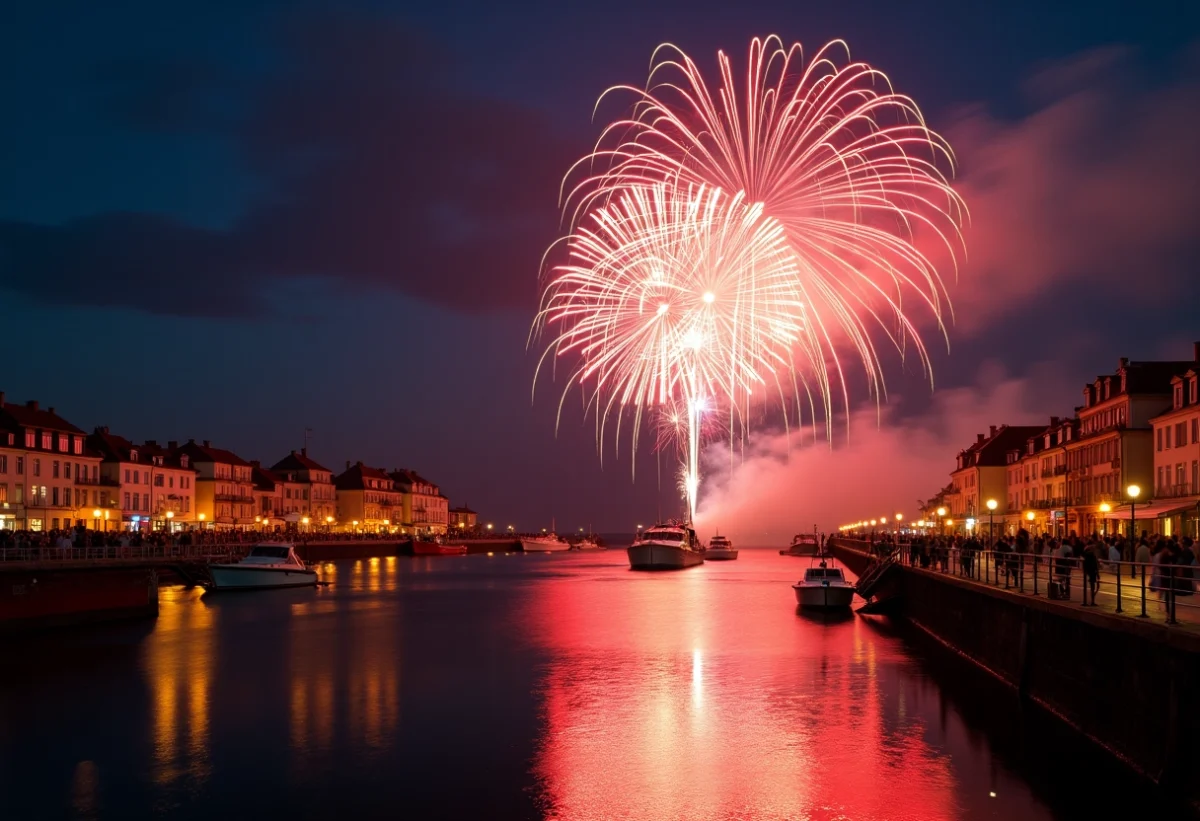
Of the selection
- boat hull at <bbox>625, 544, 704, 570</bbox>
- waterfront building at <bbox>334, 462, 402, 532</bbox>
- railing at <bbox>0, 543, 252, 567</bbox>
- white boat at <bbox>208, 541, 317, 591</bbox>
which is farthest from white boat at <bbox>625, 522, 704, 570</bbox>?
waterfront building at <bbox>334, 462, 402, 532</bbox>

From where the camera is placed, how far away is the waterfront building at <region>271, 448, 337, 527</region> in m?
161

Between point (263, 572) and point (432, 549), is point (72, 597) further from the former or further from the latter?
point (432, 549)

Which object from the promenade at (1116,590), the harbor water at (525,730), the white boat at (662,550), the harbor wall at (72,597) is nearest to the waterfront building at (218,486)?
the white boat at (662,550)

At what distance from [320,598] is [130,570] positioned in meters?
17.9

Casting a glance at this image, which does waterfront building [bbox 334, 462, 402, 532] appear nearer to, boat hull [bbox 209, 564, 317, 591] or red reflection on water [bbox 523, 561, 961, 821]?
boat hull [bbox 209, 564, 317, 591]

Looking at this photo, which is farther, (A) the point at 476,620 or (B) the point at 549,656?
(A) the point at 476,620

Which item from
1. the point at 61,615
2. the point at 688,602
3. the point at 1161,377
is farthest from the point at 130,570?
the point at 1161,377

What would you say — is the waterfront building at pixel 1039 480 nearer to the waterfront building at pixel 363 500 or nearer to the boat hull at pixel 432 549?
the boat hull at pixel 432 549

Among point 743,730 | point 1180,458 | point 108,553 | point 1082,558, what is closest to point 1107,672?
point 1082,558

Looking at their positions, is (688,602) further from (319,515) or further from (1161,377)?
(319,515)

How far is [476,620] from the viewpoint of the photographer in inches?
2196

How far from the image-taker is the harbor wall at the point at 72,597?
4244 centimetres

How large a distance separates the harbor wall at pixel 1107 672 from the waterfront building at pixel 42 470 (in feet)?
225

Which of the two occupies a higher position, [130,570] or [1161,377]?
[1161,377]
